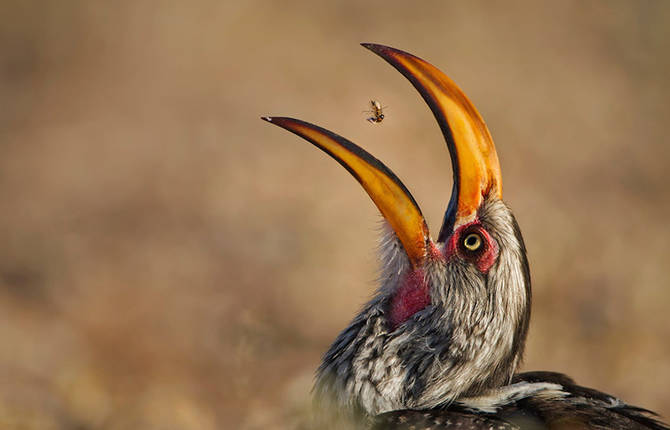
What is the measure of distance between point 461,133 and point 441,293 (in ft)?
2.07

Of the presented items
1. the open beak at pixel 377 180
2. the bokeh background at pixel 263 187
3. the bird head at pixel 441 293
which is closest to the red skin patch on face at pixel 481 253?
the bird head at pixel 441 293

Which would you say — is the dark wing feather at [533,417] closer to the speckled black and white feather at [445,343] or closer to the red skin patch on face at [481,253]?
the speckled black and white feather at [445,343]

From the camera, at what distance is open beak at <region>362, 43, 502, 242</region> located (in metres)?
3.07

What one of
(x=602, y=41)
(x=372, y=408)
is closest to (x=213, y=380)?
(x=372, y=408)

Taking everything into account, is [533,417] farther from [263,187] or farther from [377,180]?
[263,187]

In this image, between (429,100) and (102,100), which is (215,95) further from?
(429,100)

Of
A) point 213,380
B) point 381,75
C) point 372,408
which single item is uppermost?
point 381,75

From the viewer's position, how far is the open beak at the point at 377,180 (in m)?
3.09

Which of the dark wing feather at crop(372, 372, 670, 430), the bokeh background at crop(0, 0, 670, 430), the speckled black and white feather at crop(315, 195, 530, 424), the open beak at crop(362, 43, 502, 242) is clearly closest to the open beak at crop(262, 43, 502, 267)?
the open beak at crop(362, 43, 502, 242)

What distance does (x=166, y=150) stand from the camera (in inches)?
261

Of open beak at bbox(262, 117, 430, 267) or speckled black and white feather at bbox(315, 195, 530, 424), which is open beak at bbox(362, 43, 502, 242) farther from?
open beak at bbox(262, 117, 430, 267)

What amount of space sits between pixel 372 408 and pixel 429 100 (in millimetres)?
1202

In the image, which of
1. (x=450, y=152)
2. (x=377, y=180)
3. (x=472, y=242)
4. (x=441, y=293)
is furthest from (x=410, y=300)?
(x=450, y=152)

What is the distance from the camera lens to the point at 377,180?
310cm
